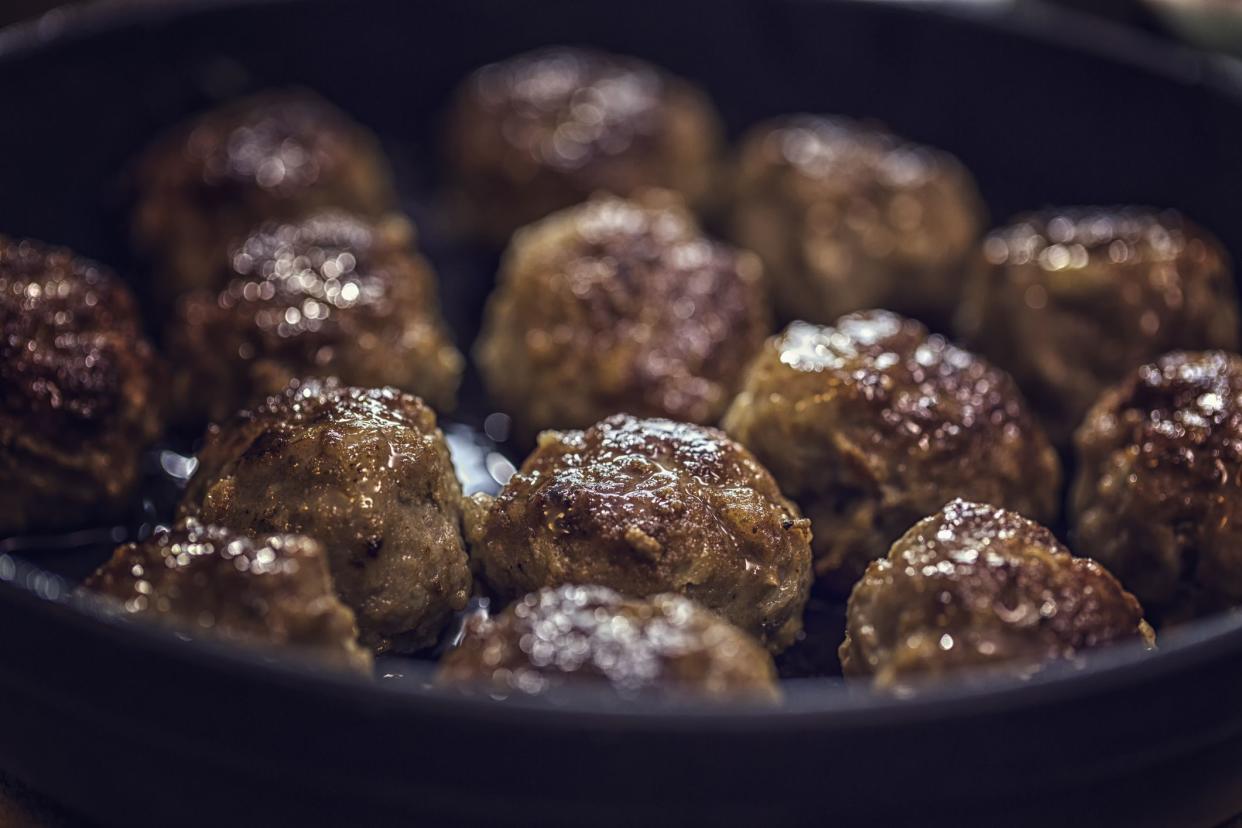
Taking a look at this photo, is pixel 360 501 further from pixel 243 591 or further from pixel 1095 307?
pixel 1095 307

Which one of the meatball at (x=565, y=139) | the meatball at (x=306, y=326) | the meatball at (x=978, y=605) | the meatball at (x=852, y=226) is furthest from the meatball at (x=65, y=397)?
the meatball at (x=852, y=226)

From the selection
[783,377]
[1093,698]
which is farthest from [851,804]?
[783,377]

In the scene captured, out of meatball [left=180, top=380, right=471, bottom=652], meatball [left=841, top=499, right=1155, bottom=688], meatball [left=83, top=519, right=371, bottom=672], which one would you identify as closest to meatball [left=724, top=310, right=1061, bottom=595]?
meatball [left=841, top=499, right=1155, bottom=688]

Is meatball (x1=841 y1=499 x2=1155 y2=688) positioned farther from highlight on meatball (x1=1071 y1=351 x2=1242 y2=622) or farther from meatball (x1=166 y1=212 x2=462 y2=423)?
meatball (x1=166 y1=212 x2=462 y2=423)

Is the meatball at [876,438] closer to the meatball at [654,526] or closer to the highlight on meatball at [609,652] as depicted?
the meatball at [654,526]

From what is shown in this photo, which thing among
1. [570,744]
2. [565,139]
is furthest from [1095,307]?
[570,744]
